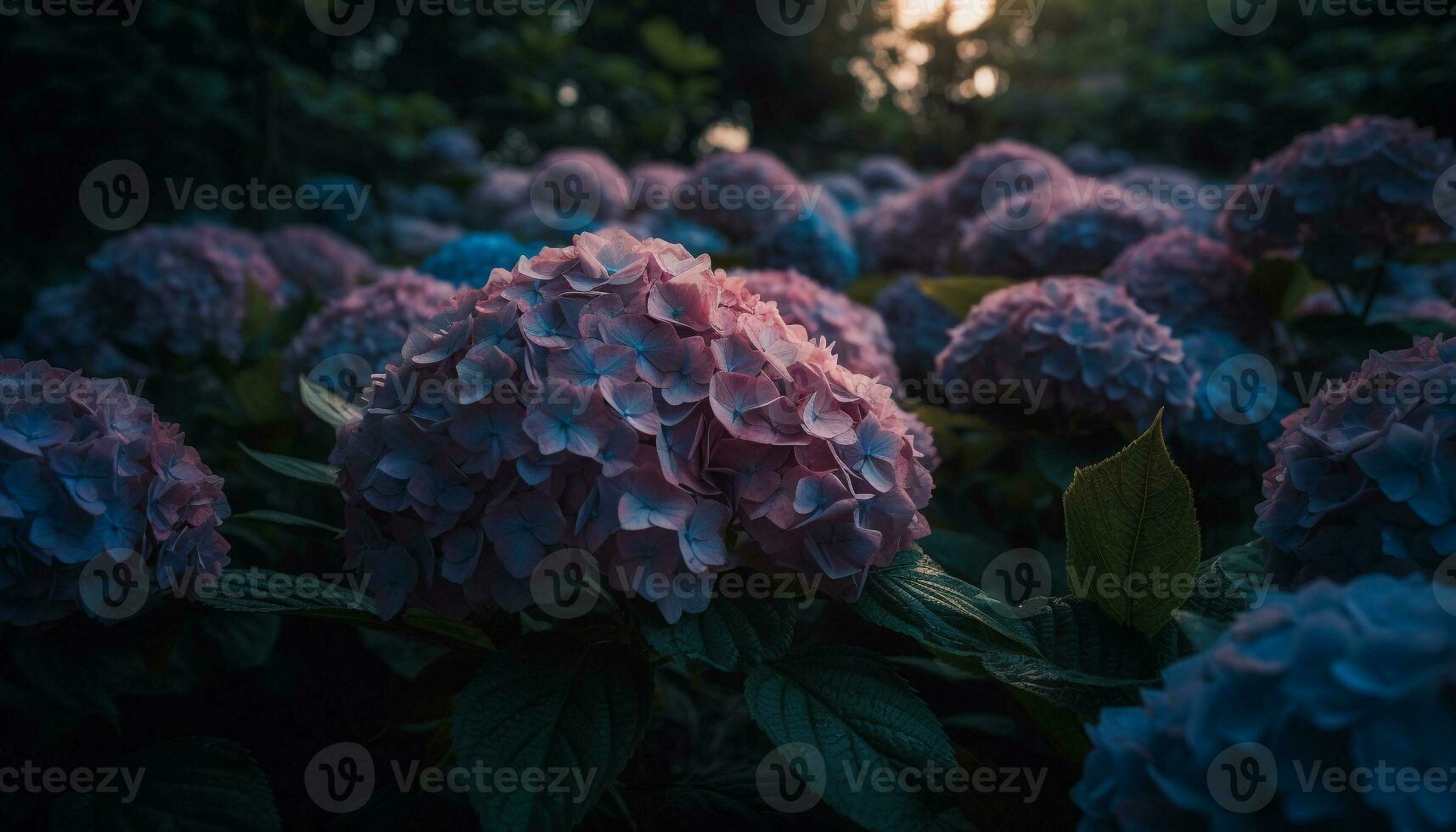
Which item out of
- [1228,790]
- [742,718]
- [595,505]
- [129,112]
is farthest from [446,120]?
[1228,790]

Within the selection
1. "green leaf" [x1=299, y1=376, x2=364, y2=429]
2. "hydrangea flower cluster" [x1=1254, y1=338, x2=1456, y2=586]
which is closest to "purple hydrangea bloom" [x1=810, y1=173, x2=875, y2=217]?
"green leaf" [x1=299, y1=376, x2=364, y2=429]

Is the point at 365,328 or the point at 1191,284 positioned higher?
the point at 1191,284

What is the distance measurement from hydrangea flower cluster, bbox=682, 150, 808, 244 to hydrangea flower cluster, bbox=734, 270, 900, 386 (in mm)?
1239

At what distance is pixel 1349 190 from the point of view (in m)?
2.19

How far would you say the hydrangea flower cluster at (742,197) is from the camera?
3.43 m

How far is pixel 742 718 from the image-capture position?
2.26m

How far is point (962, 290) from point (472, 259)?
1480 millimetres

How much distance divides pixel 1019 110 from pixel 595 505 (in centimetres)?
1024

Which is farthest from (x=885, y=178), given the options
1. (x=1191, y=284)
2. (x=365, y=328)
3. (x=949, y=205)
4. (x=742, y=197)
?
(x=365, y=328)

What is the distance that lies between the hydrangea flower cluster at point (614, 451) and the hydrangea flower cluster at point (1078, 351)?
816mm

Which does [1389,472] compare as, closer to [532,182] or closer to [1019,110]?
[532,182]

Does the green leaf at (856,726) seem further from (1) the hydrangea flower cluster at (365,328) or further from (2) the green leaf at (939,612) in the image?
(1) the hydrangea flower cluster at (365,328)

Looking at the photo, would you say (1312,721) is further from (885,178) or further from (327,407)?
(885,178)

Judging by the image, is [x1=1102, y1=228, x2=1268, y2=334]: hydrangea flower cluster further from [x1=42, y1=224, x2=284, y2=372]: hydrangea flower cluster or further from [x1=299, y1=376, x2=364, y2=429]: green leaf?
[x1=42, y1=224, x2=284, y2=372]: hydrangea flower cluster
